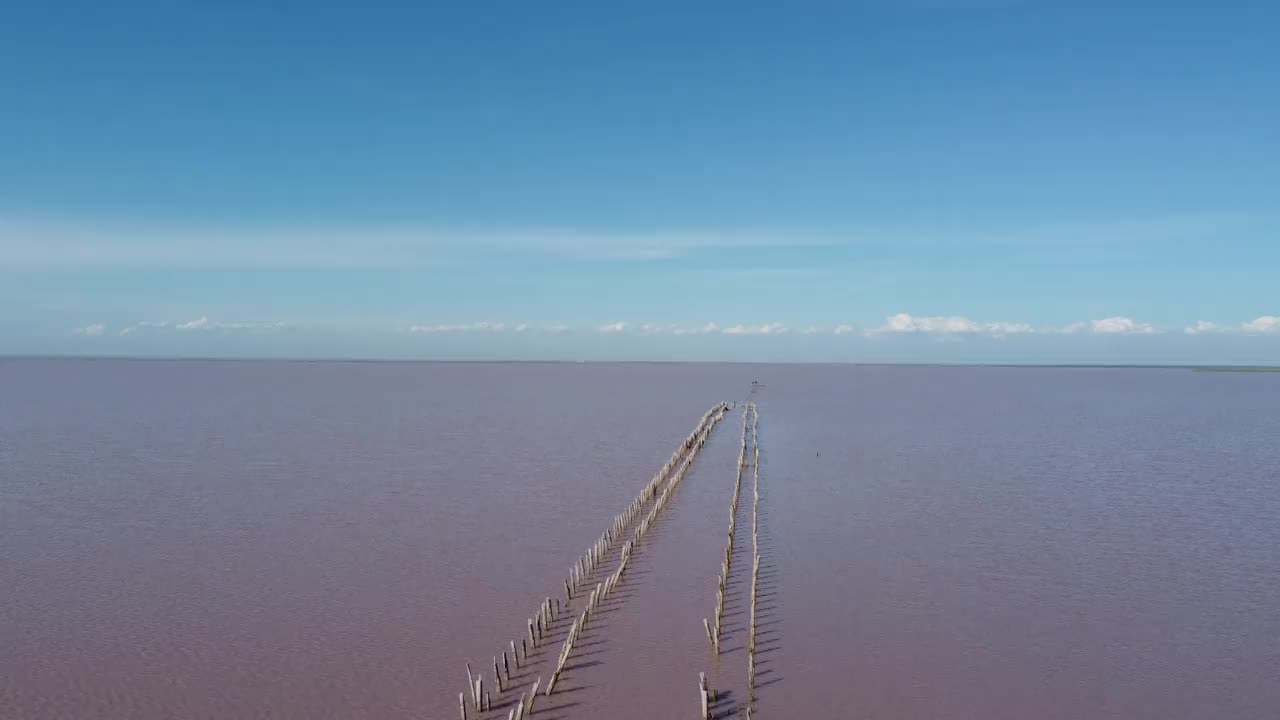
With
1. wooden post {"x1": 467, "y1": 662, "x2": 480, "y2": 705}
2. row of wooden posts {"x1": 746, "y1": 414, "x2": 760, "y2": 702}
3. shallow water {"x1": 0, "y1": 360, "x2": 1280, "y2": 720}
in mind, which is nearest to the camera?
wooden post {"x1": 467, "y1": 662, "x2": 480, "y2": 705}

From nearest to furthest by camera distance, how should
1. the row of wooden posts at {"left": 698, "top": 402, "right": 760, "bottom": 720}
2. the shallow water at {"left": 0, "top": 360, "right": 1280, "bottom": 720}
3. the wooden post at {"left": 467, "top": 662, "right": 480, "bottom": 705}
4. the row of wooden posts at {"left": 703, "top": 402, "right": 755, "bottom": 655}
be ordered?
the wooden post at {"left": 467, "top": 662, "right": 480, "bottom": 705} < the row of wooden posts at {"left": 698, "top": 402, "right": 760, "bottom": 720} < the shallow water at {"left": 0, "top": 360, "right": 1280, "bottom": 720} < the row of wooden posts at {"left": 703, "top": 402, "right": 755, "bottom": 655}

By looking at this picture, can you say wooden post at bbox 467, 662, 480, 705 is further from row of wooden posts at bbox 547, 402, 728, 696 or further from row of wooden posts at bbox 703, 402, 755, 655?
row of wooden posts at bbox 703, 402, 755, 655

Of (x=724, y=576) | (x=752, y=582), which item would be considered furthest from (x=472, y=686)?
(x=752, y=582)

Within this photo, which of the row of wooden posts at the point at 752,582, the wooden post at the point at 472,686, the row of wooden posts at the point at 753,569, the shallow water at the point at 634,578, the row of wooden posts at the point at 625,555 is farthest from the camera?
the row of wooden posts at the point at 625,555

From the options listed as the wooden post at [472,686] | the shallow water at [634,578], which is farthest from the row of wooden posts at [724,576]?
the wooden post at [472,686]

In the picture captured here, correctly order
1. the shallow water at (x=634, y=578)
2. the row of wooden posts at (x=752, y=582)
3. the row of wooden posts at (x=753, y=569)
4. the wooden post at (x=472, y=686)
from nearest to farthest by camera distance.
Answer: the wooden post at (x=472, y=686) → the row of wooden posts at (x=752, y=582) → the row of wooden posts at (x=753, y=569) → the shallow water at (x=634, y=578)

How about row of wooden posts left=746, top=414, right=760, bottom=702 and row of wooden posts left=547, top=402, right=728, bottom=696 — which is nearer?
row of wooden posts left=746, top=414, right=760, bottom=702

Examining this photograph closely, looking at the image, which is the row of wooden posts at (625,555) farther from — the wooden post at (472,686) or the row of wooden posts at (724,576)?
the row of wooden posts at (724,576)

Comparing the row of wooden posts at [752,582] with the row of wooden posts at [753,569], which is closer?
the row of wooden posts at [752,582]

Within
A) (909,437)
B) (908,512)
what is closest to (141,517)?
(908,512)

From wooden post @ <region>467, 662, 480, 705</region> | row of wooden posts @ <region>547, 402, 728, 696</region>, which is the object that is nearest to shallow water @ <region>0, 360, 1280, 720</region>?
wooden post @ <region>467, 662, 480, 705</region>
